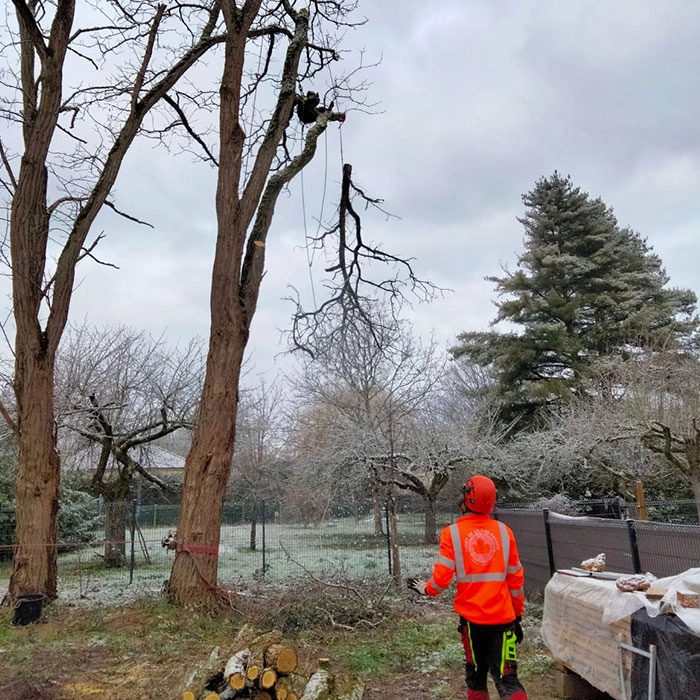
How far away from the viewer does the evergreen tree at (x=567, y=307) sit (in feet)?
69.1

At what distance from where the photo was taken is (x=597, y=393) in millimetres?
17656

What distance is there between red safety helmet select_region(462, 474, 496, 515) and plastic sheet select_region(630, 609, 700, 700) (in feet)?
3.29

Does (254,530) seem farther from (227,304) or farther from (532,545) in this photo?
(227,304)

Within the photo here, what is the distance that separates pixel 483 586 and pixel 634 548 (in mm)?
2969

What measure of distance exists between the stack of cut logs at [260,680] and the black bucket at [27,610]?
417 centimetres

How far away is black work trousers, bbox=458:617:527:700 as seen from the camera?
146 inches

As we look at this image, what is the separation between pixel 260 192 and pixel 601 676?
7.04m

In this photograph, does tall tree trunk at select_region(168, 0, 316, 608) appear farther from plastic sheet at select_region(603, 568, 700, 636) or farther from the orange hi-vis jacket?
plastic sheet at select_region(603, 568, 700, 636)

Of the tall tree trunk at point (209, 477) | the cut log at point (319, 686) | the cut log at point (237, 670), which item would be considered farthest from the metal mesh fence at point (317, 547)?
the cut log at point (237, 670)

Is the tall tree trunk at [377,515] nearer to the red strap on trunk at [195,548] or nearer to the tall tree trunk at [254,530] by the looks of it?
the tall tree trunk at [254,530]

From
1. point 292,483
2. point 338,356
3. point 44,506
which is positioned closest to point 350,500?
point 292,483

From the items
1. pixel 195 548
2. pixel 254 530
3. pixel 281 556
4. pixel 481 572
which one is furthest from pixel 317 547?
pixel 481 572

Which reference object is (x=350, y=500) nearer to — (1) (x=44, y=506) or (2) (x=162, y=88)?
(1) (x=44, y=506)

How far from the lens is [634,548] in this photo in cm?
596
